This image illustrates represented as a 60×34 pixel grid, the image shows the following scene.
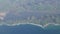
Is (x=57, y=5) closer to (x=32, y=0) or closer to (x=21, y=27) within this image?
(x=32, y=0)

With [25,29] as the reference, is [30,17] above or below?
above

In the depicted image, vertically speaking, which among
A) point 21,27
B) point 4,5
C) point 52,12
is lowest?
point 21,27

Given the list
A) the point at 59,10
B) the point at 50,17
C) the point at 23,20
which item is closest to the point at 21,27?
the point at 23,20

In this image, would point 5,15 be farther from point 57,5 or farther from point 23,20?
point 57,5

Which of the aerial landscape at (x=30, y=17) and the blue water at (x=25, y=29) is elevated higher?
the aerial landscape at (x=30, y=17)

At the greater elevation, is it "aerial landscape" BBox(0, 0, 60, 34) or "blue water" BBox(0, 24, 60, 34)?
"aerial landscape" BBox(0, 0, 60, 34)

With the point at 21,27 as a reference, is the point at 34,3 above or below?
above
